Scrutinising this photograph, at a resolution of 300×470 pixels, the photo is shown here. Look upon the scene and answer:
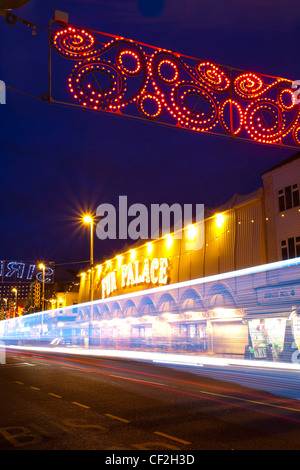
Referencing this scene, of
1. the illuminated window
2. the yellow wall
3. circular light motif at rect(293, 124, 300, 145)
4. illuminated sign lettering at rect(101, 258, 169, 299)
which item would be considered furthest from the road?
illuminated sign lettering at rect(101, 258, 169, 299)

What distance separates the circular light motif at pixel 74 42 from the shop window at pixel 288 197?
59.4 feet

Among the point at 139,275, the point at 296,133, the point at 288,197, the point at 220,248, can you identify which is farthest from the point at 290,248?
the point at 139,275

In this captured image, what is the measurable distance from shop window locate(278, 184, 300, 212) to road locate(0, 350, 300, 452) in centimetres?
1243

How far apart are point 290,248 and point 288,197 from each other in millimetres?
2946

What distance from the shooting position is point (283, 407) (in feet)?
37.1

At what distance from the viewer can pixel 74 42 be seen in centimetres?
971

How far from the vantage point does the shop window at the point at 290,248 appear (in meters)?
24.8

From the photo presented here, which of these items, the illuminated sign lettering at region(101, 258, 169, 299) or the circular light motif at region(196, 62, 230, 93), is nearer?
the circular light motif at region(196, 62, 230, 93)

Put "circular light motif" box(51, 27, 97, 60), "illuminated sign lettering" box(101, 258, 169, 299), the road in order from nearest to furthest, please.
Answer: the road → "circular light motif" box(51, 27, 97, 60) → "illuminated sign lettering" box(101, 258, 169, 299)

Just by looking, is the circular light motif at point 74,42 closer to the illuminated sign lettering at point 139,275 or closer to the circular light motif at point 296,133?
the circular light motif at point 296,133

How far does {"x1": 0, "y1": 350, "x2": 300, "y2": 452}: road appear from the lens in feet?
24.4

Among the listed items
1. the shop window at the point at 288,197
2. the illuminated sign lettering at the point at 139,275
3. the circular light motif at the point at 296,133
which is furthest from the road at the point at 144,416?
the illuminated sign lettering at the point at 139,275

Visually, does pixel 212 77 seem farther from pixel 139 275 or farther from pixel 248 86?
pixel 139 275

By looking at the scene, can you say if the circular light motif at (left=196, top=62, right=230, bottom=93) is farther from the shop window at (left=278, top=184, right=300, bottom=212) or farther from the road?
the shop window at (left=278, top=184, right=300, bottom=212)
